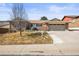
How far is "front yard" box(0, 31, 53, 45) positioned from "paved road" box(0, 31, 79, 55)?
0.06 m

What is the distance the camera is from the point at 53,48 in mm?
3236

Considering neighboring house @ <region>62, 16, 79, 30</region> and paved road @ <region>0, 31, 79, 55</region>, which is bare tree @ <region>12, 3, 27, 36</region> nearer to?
paved road @ <region>0, 31, 79, 55</region>

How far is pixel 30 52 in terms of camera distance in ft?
10.4

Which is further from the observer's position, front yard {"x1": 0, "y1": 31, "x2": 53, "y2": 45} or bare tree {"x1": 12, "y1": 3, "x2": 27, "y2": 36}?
front yard {"x1": 0, "y1": 31, "x2": 53, "y2": 45}

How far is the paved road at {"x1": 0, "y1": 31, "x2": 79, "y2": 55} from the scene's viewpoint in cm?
317

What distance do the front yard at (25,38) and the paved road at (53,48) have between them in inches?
2.5

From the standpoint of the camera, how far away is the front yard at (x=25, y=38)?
10.6 feet

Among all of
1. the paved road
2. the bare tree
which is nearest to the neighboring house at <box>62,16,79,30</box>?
the paved road

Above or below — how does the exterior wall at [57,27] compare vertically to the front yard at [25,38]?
above

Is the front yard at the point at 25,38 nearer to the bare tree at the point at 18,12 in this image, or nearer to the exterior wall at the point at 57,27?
the exterior wall at the point at 57,27

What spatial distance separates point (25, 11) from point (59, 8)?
514 millimetres

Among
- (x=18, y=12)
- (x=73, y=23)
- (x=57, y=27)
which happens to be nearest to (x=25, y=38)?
(x=18, y=12)

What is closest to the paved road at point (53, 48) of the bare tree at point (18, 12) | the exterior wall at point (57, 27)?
the exterior wall at point (57, 27)

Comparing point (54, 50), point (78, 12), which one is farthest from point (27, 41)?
Result: point (78, 12)
